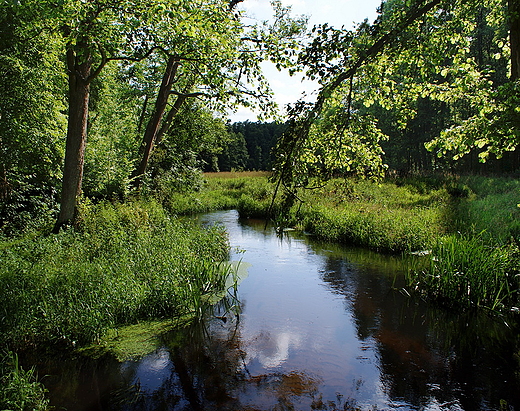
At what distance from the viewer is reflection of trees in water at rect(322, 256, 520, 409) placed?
5180 millimetres

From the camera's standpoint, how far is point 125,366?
5789 millimetres

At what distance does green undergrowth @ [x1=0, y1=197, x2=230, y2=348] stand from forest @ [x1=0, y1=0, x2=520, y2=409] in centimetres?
3

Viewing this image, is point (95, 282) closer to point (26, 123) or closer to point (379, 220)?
point (26, 123)

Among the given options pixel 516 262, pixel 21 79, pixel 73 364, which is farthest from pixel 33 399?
pixel 21 79

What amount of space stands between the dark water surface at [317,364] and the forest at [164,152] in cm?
61

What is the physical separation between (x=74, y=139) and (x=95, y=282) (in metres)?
5.22

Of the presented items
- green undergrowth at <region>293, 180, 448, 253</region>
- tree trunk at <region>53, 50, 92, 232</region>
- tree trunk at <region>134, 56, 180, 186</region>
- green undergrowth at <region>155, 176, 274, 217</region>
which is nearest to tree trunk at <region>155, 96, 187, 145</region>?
tree trunk at <region>134, 56, 180, 186</region>

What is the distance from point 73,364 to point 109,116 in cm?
2115

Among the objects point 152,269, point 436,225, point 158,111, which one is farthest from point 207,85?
point 436,225

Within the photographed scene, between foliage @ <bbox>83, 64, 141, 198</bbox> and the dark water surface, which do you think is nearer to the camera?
the dark water surface

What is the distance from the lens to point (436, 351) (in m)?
6.27

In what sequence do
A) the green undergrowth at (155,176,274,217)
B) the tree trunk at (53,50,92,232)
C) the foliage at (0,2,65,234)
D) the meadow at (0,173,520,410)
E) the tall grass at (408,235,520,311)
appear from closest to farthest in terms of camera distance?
the meadow at (0,173,520,410)
the tall grass at (408,235,520,311)
the tree trunk at (53,50,92,232)
the foliage at (0,2,65,234)
the green undergrowth at (155,176,274,217)

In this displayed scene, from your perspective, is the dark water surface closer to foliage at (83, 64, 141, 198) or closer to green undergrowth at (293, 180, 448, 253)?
green undergrowth at (293, 180, 448, 253)

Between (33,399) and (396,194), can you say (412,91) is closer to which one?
(33,399)
